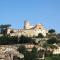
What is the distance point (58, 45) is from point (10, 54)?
37.2 metres

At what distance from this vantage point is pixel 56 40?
50.3 metres

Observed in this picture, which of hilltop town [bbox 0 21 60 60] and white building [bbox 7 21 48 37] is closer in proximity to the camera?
hilltop town [bbox 0 21 60 60]

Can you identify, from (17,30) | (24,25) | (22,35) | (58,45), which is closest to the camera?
(58,45)

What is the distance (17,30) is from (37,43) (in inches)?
400

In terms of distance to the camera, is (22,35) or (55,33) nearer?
(22,35)

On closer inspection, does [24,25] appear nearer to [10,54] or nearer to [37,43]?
[37,43]

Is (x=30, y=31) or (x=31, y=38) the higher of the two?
(x=30, y=31)

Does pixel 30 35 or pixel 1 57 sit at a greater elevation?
pixel 30 35

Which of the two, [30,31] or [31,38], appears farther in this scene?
[30,31]

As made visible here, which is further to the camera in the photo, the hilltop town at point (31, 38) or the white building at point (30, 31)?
the white building at point (30, 31)

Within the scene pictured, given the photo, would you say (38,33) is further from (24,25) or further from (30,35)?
(24,25)

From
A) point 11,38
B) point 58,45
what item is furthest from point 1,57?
point 11,38

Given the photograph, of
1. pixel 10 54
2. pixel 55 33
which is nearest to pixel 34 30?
pixel 55 33

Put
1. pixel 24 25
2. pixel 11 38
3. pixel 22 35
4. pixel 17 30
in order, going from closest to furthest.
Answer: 1. pixel 11 38
2. pixel 22 35
3. pixel 17 30
4. pixel 24 25
